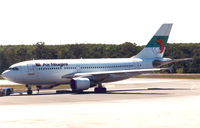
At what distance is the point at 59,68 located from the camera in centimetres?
6022

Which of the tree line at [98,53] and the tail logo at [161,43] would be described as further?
the tree line at [98,53]

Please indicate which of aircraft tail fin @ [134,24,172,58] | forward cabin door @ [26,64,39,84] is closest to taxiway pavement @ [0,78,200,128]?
forward cabin door @ [26,64,39,84]

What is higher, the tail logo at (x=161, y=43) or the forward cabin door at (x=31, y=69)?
the tail logo at (x=161, y=43)

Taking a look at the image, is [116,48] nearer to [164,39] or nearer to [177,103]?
[164,39]

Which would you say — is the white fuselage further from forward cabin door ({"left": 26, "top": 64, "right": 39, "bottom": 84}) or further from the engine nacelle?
the engine nacelle

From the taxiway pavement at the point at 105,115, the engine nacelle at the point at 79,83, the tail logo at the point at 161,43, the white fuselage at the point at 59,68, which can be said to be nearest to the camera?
the taxiway pavement at the point at 105,115

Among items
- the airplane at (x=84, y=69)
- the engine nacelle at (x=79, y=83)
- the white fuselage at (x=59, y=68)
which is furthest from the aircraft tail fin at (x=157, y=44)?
the engine nacelle at (x=79, y=83)

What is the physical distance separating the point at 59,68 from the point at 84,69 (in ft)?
12.5

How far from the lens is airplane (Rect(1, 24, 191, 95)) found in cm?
5803

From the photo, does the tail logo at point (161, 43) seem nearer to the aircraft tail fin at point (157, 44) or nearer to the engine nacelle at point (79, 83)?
the aircraft tail fin at point (157, 44)

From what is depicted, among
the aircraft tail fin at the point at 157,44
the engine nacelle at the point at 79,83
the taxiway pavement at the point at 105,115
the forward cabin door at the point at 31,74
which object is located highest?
the aircraft tail fin at the point at 157,44

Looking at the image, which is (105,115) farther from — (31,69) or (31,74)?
(31,69)

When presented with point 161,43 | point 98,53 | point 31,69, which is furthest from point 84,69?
point 98,53

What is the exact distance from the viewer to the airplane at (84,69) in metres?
58.0
